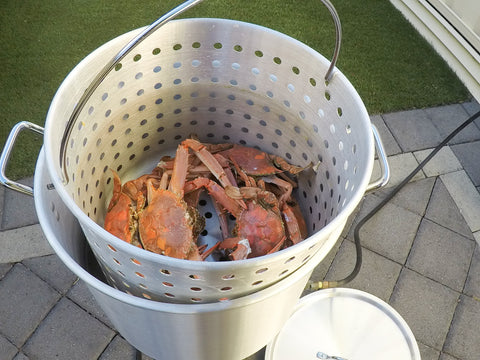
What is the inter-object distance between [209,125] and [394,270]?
76 centimetres

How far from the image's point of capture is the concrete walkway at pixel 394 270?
1146 millimetres

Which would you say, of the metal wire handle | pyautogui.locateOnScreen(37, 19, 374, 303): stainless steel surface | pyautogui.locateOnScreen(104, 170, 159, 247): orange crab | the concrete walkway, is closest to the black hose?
the concrete walkway

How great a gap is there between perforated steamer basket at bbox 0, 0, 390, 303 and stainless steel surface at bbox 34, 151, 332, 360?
0.8 inches

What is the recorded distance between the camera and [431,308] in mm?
1245

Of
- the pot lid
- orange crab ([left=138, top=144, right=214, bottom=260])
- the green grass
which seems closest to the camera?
orange crab ([left=138, top=144, right=214, bottom=260])

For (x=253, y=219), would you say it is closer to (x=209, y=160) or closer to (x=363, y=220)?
(x=209, y=160)

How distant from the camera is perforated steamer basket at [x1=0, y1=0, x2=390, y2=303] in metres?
0.55

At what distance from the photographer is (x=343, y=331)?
108 cm

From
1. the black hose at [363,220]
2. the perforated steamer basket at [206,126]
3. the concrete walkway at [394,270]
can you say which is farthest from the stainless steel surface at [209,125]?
the concrete walkway at [394,270]

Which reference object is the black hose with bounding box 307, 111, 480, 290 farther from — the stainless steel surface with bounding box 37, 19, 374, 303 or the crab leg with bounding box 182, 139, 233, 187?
the crab leg with bounding box 182, 139, 233, 187

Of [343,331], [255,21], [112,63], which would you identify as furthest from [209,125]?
[255,21]

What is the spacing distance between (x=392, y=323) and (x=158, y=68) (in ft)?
2.91

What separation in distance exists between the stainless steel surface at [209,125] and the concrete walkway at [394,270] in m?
0.44

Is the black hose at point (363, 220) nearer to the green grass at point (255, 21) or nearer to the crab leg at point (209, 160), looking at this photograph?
the green grass at point (255, 21)
